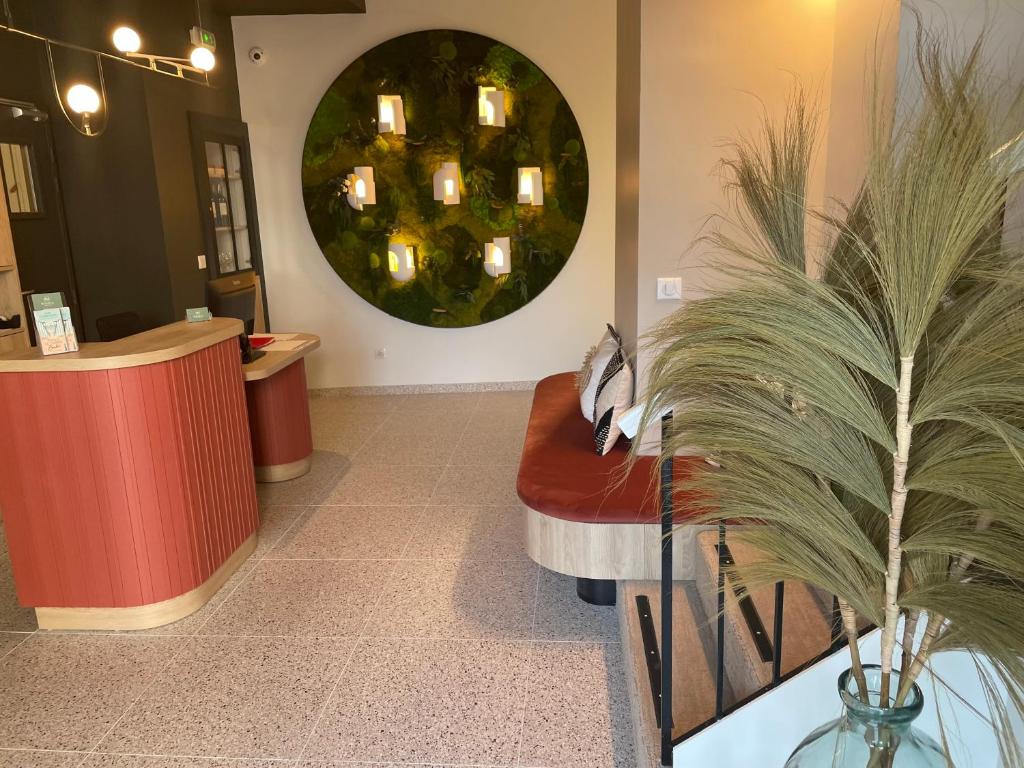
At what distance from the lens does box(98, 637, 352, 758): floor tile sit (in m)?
2.43

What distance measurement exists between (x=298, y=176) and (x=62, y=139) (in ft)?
5.78

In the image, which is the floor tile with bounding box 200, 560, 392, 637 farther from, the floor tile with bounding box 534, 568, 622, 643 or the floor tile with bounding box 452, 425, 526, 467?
the floor tile with bounding box 452, 425, 526, 467

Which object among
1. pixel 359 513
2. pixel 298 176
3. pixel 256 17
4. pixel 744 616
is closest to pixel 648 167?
pixel 744 616

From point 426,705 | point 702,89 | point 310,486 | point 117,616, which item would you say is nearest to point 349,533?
point 310,486

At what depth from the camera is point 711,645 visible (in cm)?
253

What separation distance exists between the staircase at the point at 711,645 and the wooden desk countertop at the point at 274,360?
231 centimetres

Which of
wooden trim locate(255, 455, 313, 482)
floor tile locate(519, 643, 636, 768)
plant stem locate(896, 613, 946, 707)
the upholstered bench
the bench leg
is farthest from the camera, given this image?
wooden trim locate(255, 455, 313, 482)

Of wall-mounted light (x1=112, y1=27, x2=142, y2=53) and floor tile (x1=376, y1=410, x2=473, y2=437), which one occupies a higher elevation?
wall-mounted light (x1=112, y1=27, x2=142, y2=53)

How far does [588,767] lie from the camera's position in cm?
226

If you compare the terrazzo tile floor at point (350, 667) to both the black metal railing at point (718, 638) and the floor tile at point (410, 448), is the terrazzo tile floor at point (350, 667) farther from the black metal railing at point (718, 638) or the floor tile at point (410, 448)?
the floor tile at point (410, 448)

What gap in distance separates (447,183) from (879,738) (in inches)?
218

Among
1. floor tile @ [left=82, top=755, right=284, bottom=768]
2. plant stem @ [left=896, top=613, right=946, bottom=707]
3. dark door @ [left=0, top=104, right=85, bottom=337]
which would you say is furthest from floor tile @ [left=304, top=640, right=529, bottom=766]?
dark door @ [left=0, top=104, right=85, bottom=337]

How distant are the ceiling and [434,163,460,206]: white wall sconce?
135 centimetres

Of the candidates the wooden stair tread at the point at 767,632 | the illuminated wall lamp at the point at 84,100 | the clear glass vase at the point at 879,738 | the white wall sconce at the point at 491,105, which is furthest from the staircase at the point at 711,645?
the illuminated wall lamp at the point at 84,100
